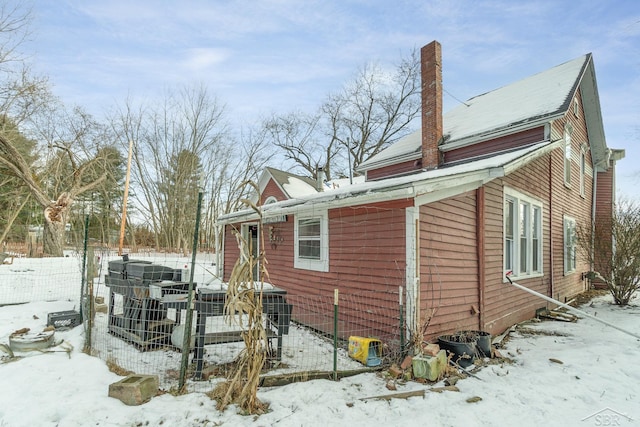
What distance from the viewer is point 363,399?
377 centimetres

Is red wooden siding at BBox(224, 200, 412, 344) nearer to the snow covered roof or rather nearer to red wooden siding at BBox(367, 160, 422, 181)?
the snow covered roof

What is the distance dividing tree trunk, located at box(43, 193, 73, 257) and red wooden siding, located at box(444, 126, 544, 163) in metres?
16.5

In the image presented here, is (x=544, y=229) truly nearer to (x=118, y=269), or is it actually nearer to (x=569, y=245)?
(x=569, y=245)

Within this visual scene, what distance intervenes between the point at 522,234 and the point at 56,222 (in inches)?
740

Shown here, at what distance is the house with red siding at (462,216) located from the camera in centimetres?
544

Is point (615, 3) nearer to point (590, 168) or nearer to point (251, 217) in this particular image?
point (590, 168)

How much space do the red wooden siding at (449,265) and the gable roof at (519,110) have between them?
378cm

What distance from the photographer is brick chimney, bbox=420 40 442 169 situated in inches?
394

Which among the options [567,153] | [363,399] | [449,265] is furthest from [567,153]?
[363,399]

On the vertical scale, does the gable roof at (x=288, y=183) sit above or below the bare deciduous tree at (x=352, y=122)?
below

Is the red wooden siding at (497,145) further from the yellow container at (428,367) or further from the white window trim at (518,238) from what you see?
the yellow container at (428,367)

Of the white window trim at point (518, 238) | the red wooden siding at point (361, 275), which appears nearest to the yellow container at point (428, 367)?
the red wooden siding at point (361, 275)

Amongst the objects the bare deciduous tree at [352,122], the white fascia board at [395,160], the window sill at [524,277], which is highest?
the bare deciduous tree at [352,122]

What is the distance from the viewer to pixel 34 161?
23375mm
